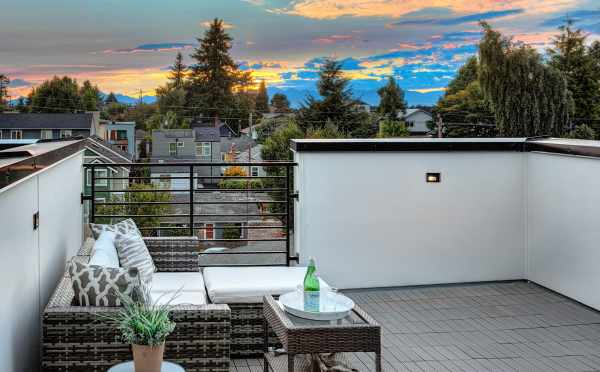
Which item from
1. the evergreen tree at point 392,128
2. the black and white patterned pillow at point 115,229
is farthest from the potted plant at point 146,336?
the evergreen tree at point 392,128

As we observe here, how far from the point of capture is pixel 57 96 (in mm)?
33938

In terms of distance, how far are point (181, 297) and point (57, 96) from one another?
3234 cm

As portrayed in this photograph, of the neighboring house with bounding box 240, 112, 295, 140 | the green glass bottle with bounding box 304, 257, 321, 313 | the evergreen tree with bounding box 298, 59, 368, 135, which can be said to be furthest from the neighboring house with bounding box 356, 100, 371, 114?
the green glass bottle with bounding box 304, 257, 321, 313

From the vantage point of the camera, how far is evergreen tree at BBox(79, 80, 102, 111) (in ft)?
111

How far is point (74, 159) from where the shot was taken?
17.5 feet

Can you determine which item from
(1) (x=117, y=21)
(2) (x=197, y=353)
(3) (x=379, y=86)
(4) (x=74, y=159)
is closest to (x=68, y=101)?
(1) (x=117, y=21)

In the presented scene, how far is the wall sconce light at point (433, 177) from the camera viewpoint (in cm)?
614

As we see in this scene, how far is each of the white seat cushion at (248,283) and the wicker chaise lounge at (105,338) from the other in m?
0.87

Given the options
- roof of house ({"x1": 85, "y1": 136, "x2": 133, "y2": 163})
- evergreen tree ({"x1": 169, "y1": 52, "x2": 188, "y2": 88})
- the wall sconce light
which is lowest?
the wall sconce light

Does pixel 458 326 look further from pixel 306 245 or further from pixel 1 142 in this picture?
pixel 1 142

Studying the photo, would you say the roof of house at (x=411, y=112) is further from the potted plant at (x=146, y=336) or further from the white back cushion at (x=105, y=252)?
the potted plant at (x=146, y=336)

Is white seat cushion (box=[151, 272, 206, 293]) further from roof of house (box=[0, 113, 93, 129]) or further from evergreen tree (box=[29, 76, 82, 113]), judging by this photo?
evergreen tree (box=[29, 76, 82, 113])

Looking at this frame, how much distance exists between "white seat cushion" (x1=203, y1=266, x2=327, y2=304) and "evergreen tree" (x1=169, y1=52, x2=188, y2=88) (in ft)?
127

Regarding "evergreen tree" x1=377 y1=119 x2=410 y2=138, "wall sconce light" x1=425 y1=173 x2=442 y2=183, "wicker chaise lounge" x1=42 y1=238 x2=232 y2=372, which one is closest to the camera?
"wicker chaise lounge" x1=42 y1=238 x2=232 y2=372
